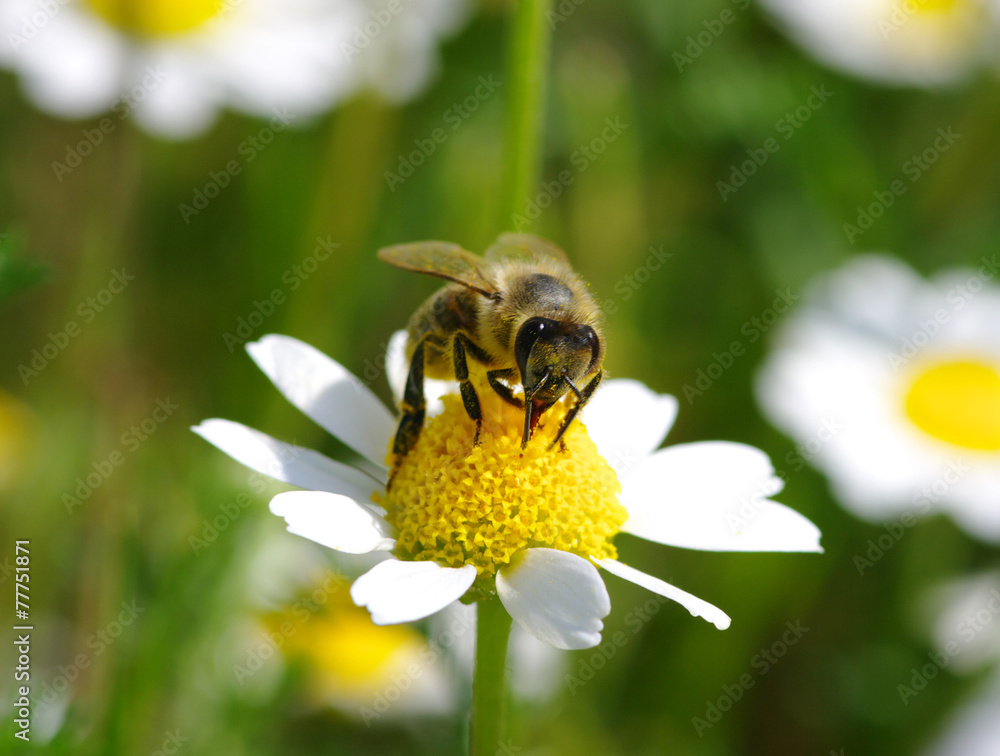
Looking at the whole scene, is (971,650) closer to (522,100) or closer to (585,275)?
(585,275)

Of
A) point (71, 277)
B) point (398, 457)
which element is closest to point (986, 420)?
point (398, 457)

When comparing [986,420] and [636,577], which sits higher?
[636,577]

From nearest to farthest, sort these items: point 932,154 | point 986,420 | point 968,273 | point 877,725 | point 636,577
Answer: point 636,577 → point 877,725 → point 986,420 → point 968,273 → point 932,154

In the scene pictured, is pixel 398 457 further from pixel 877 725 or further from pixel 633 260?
pixel 633 260

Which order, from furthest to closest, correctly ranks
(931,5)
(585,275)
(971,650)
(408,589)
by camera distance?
(931,5), (585,275), (971,650), (408,589)

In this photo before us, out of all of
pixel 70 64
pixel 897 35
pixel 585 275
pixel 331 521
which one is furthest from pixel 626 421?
pixel 897 35

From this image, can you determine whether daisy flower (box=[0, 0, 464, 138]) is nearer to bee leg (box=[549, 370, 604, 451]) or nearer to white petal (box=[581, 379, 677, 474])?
white petal (box=[581, 379, 677, 474])
